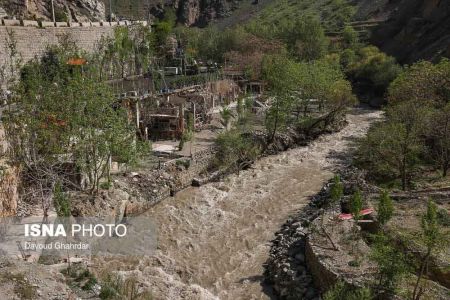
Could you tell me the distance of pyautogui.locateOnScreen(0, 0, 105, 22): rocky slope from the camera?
4881 cm

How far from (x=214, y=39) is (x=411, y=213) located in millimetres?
49709

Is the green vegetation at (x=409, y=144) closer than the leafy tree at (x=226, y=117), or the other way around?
the green vegetation at (x=409, y=144)

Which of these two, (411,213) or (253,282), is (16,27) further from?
(411,213)

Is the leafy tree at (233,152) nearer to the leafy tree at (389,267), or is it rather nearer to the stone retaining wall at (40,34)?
the leafy tree at (389,267)

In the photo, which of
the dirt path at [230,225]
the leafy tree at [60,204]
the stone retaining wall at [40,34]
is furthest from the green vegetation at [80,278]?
the stone retaining wall at [40,34]

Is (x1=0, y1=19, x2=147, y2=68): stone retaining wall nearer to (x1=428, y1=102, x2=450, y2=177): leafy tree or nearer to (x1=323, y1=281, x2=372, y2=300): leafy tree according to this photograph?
(x1=428, y1=102, x2=450, y2=177): leafy tree

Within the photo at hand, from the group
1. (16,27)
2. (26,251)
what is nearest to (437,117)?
(26,251)

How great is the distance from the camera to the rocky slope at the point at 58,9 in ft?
160

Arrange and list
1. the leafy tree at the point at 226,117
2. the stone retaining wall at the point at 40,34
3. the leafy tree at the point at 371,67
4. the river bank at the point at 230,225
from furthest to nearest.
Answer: the leafy tree at the point at 371,67 < the stone retaining wall at the point at 40,34 < the leafy tree at the point at 226,117 < the river bank at the point at 230,225

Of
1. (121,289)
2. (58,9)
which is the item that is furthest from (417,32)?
(121,289)

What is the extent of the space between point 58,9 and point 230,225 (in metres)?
44.1

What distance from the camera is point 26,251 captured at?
16062mm

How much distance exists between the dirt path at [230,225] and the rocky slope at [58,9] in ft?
111

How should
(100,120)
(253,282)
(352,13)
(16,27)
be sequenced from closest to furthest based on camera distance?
(253,282)
(100,120)
(16,27)
(352,13)
